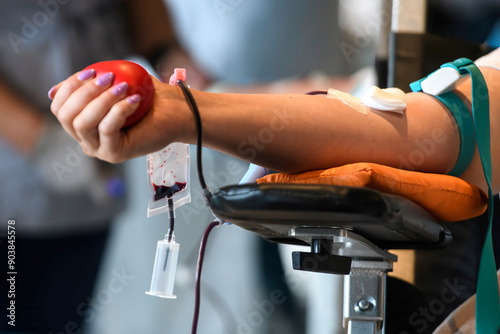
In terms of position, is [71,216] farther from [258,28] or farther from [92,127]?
[92,127]

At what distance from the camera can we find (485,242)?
81 centimetres

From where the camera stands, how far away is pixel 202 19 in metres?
1.70

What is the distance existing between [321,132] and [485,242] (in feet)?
1.06

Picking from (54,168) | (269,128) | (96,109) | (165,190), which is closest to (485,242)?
(269,128)

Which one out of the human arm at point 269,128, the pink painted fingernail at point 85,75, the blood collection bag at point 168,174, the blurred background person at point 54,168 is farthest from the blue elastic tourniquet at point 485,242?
the blurred background person at point 54,168

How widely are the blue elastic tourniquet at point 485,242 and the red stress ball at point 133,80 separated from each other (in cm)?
49

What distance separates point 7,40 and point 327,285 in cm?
135

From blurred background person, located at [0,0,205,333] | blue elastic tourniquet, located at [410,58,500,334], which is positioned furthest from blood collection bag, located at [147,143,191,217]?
blurred background person, located at [0,0,205,333]

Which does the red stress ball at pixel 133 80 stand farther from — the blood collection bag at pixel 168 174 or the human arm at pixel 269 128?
the blood collection bag at pixel 168 174

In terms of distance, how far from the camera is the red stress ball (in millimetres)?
633

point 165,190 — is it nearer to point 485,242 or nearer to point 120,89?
point 120,89

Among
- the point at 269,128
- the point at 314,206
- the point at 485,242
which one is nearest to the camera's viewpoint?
the point at 314,206

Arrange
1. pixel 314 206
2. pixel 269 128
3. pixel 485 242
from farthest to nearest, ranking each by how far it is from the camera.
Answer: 1. pixel 485 242
2. pixel 269 128
3. pixel 314 206

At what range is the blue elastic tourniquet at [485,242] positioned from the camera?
2.64 ft
